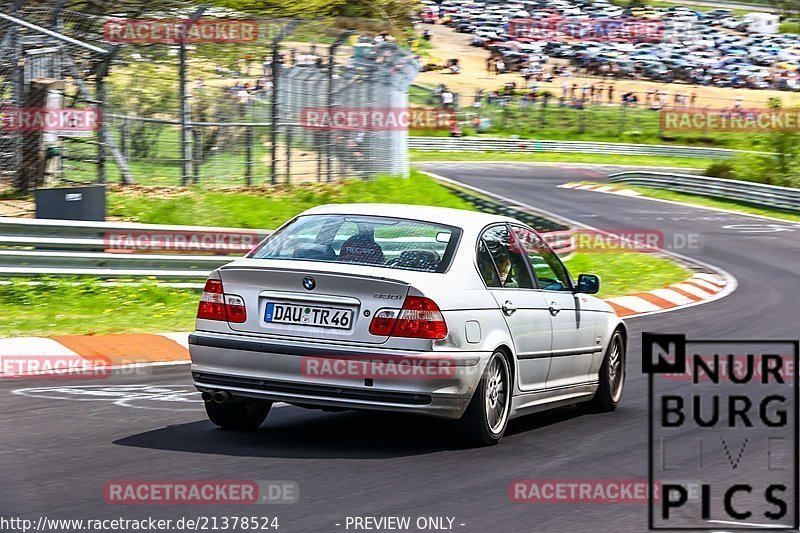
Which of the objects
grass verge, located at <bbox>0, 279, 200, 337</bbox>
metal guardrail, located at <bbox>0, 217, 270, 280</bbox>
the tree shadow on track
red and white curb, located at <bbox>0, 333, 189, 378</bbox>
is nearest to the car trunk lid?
the tree shadow on track

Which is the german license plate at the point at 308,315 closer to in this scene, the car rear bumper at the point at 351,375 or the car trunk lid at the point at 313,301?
the car trunk lid at the point at 313,301

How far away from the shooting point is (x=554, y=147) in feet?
184

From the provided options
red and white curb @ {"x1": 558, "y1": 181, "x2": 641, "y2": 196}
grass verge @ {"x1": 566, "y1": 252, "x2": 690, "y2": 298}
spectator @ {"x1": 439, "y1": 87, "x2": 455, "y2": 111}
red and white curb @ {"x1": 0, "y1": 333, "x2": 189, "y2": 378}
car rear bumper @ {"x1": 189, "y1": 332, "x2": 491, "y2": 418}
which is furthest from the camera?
spectator @ {"x1": 439, "y1": 87, "x2": 455, "y2": 111}

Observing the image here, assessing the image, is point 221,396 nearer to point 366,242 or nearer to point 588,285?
point 366,242

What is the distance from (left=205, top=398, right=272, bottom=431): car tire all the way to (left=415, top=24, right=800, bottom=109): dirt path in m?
52.8

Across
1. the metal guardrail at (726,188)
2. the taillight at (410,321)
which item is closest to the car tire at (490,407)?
the taillight at (410,321)

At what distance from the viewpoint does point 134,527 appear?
4.93 m

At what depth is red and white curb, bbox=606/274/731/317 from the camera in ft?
55.3

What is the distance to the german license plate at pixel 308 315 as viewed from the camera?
21.6 ft

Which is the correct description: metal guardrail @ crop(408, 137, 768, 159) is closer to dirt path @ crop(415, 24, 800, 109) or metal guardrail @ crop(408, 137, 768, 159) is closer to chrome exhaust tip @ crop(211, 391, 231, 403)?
dirt path @ crop(415, 24, 800, 109)

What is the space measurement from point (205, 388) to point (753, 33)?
8420 cm

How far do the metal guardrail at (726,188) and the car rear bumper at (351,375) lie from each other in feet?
102

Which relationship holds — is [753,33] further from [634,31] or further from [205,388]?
[205,388]

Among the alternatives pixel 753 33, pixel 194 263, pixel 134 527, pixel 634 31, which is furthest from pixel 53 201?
pixel 753 33
